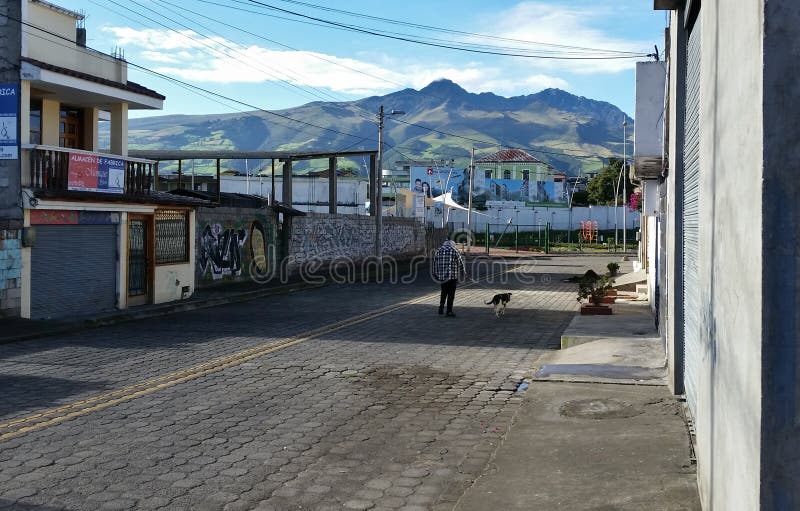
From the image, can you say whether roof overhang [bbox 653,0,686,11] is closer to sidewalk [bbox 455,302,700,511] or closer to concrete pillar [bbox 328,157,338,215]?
sidewalk [bbox 455,302,700,511]

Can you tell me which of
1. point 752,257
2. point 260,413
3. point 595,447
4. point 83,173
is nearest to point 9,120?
point 83,173

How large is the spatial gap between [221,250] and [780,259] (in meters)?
25.7

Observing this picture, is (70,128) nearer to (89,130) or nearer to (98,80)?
(89,130)

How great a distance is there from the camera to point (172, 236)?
23.2m

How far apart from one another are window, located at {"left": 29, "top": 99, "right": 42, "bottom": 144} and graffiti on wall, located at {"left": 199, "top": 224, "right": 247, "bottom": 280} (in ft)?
20.8

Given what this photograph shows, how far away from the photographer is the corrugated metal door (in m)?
6.52

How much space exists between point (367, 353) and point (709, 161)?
8562 mm

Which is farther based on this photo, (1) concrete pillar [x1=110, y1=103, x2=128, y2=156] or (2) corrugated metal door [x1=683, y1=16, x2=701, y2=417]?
Result: (1) concrete pillar [x1=110, y1=103, x2=128, y2=156]

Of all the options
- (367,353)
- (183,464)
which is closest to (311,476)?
(183,464)

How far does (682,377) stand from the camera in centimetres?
845

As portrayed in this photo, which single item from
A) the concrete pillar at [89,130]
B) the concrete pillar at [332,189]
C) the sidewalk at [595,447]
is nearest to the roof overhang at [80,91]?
the concrete pillar at [89,130]

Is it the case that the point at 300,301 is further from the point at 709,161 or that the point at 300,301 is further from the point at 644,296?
the point at 709,161

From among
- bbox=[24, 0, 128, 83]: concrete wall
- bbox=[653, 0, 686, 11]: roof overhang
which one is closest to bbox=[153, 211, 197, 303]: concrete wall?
bbox=[24, 0, 128, 83]: concrete wall

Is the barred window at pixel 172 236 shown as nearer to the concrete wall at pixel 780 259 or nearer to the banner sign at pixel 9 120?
the banner sign at pixel 9 120
